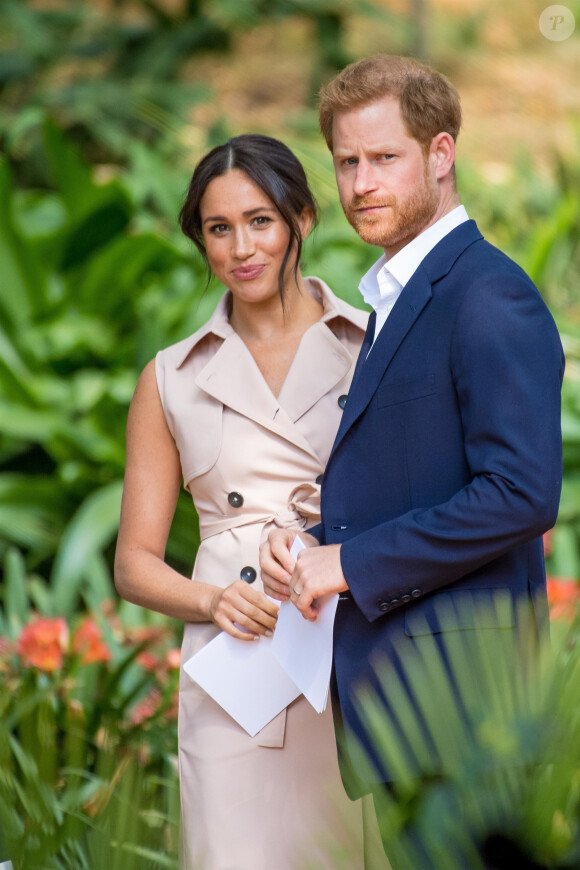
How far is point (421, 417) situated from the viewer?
1.39m

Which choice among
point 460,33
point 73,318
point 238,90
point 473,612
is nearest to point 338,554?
point 473,612

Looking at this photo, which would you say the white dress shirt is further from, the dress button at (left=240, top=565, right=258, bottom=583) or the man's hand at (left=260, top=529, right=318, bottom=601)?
the dress button at (left=240, top=565, right=258, bottom=583)

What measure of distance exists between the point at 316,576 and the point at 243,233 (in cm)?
64

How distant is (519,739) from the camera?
928mm

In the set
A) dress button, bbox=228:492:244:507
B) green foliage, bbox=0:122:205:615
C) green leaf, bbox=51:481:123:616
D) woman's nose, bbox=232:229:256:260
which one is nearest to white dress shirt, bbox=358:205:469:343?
woman's nose, bbox=232:229:256:260

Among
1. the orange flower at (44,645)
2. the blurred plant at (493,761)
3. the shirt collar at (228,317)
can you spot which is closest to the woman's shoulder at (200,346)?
the shirt collar at (228,317)

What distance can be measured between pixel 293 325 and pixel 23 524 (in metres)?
2.34

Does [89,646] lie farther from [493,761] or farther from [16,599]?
[493,761]

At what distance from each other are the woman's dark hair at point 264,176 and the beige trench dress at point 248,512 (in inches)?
6.5

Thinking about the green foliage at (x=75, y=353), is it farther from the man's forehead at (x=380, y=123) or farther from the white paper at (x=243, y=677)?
the man's forehead at (x=380, y=123)

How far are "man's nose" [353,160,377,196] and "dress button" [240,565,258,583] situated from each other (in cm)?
65

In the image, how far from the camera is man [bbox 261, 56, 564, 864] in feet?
4.19

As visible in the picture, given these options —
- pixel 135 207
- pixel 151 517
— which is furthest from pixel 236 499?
pixel 135 207

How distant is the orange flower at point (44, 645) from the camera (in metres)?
2.82
